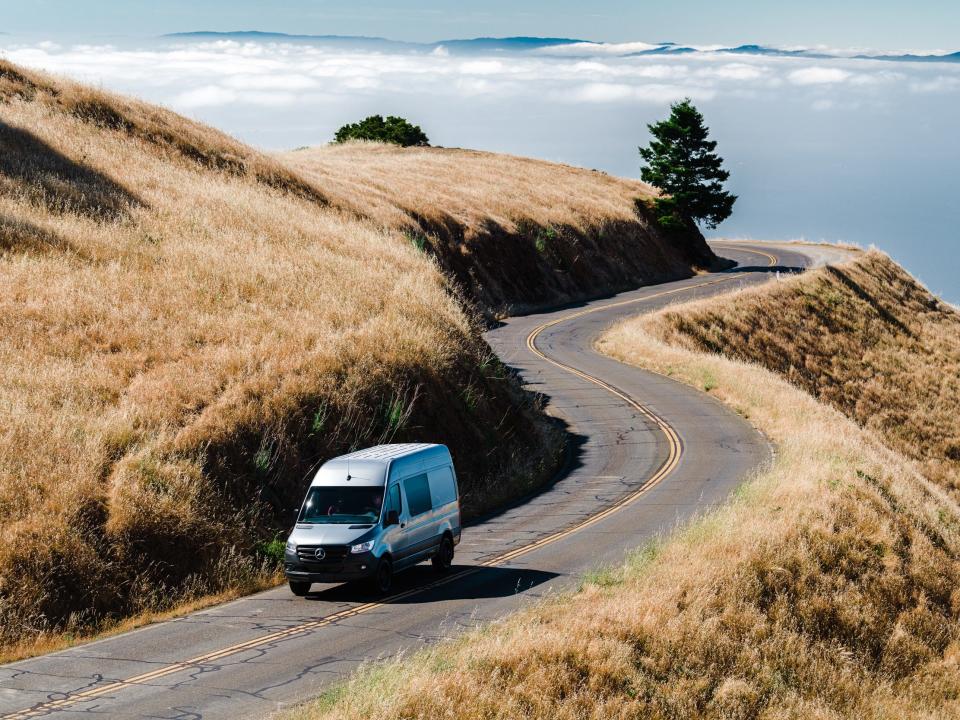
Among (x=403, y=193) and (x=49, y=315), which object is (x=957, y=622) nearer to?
→ (x=49, y=315)

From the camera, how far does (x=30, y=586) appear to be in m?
15.8

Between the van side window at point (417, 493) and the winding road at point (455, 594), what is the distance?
1373mm

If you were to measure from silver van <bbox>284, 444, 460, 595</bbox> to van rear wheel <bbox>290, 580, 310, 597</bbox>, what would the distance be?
2 cm

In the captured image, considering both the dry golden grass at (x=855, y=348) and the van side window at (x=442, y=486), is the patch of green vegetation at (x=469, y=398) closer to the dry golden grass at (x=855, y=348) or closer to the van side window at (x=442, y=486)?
the van side window at (x=442, y=486)

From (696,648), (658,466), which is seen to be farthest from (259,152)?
(696,648)

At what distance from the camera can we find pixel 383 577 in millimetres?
17391

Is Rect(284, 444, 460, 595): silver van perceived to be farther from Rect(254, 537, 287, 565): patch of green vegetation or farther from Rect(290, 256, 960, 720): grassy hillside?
Rect(290, 256, 960, 720): grassy hillside

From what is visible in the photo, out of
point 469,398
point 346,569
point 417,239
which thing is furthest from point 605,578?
point 417,239

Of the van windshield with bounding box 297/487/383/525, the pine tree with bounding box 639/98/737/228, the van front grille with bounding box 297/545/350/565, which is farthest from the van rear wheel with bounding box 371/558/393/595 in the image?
the pine tree with bounding box 639/98/737/228

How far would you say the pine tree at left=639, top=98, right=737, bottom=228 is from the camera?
81625 mm

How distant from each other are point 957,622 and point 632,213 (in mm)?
64218

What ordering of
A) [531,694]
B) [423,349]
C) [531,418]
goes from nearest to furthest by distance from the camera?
1. [531,694]
2. [423,349]
3. [531,418]

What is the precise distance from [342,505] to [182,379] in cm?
646

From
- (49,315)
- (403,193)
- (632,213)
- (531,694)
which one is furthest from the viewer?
(632,213)
